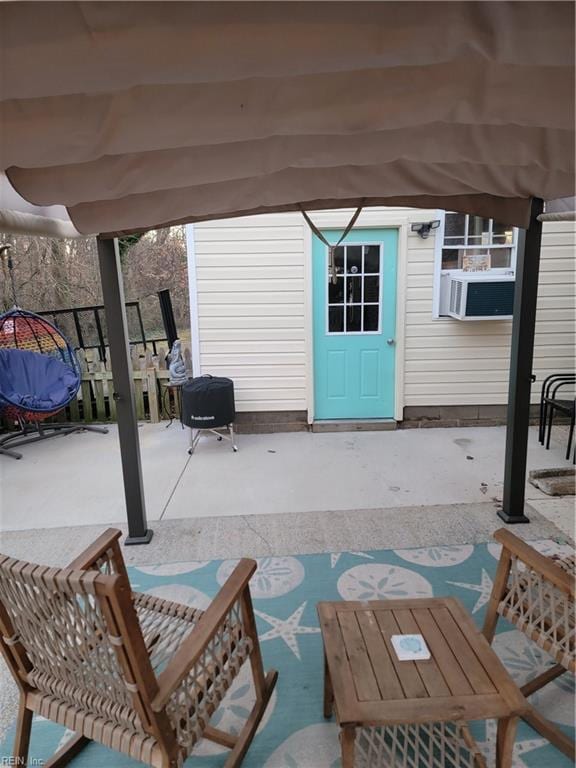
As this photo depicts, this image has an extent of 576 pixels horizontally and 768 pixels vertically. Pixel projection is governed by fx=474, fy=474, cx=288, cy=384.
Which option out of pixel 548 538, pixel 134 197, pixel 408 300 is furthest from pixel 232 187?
pixel 408 300

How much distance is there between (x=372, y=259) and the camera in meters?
4.78

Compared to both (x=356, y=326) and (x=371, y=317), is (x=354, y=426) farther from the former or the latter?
(x=371, y=317)

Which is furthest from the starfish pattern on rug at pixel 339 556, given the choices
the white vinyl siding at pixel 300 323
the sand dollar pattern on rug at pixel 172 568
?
the white vinyl siding at pixel 300 323

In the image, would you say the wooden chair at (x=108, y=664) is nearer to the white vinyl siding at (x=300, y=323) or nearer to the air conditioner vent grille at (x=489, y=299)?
the white vinyl siding at (x=300, y=323)

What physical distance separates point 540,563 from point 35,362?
5058 mm

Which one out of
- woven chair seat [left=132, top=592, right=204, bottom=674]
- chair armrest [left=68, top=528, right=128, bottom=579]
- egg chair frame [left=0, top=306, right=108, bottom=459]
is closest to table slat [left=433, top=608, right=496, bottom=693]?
woven chair seat [left=132, top=592, right=204, bottom=674]

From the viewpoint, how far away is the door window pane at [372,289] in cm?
482

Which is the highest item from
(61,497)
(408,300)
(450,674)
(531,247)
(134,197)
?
(134,197)

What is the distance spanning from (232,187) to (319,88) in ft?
2.97

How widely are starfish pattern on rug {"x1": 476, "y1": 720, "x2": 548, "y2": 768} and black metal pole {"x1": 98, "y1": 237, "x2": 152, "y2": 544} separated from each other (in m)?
2.04

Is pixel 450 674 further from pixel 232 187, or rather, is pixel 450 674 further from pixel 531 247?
pixel 531 247

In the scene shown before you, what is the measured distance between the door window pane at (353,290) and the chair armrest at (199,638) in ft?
11.7

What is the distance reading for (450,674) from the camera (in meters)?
1.40

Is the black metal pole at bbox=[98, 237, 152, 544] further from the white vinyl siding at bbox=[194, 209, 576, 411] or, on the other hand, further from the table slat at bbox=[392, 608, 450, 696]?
the white vinyl siding at bbox=[194, 209, 576, 411]
